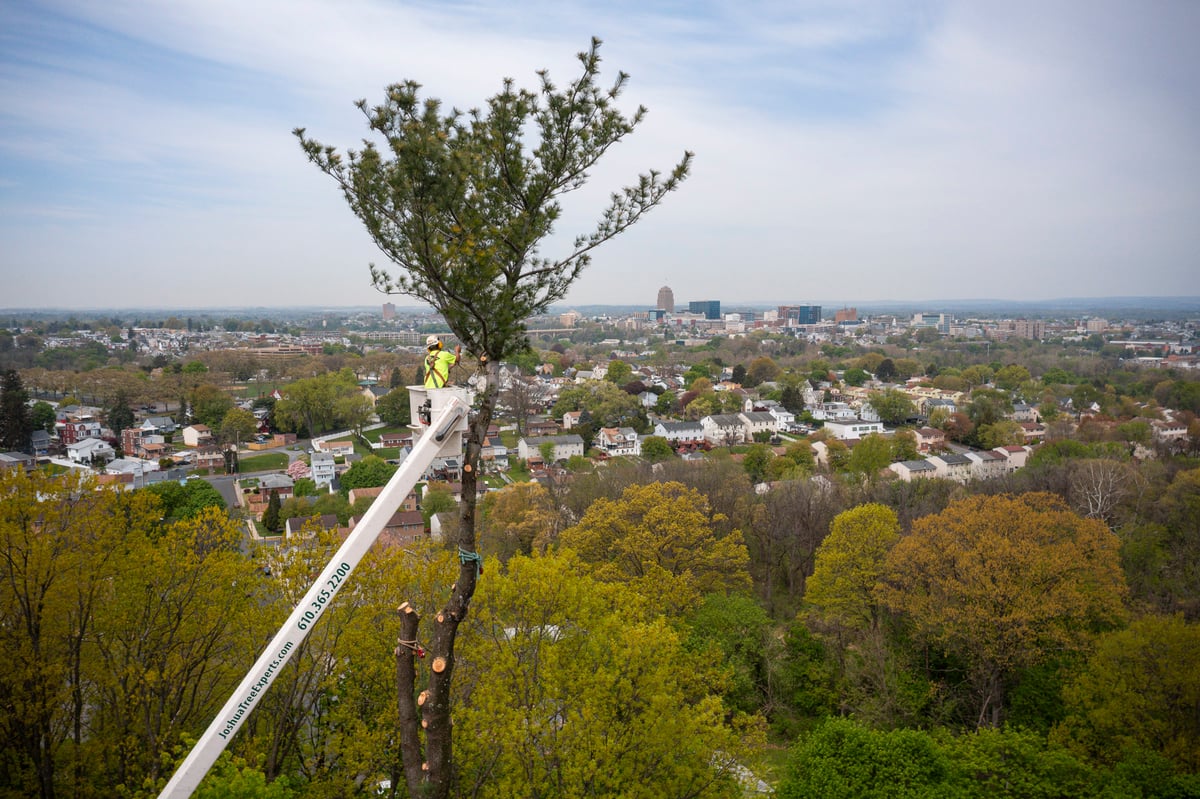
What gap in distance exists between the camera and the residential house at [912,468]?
3947 centimetres

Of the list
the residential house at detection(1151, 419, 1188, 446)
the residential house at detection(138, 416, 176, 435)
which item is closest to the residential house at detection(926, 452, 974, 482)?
the residential house at detection(1151, 419, 1188, 446)

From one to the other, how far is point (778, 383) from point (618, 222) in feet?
228

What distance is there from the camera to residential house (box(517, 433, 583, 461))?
48.6 metres

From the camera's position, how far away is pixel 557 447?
4891 centimetres

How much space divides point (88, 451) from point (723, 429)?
43.1m

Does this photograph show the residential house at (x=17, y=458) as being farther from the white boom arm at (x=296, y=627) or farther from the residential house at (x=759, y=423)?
the residential house at (x=759, y=423)

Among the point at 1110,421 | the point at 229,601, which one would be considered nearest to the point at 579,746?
the point at 229,601

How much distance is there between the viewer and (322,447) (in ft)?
155

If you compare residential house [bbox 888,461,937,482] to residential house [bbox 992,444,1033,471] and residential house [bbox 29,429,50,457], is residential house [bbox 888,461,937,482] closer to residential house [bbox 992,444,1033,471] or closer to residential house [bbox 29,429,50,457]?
residential house [bbox 992,444,1033,471]

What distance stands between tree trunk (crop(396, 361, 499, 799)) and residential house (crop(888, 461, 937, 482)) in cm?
3710

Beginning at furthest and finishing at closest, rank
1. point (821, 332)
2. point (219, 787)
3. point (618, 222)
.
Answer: point (821, 332) → point (618, 222) → point (219, 787)

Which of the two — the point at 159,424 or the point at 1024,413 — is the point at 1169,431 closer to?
the point at 1024,413

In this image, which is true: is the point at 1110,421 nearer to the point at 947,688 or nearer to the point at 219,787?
the point at 947,688

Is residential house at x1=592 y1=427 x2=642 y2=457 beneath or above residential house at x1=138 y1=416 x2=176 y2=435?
beneath
